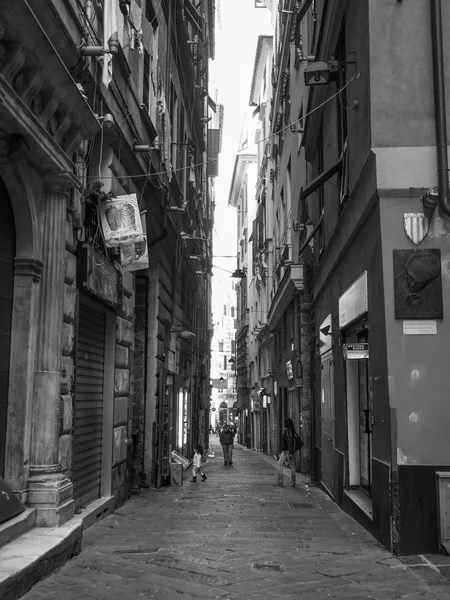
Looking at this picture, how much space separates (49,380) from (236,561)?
274cm

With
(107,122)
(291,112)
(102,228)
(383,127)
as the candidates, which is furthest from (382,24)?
(291,112)

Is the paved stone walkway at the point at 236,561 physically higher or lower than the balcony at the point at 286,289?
lower

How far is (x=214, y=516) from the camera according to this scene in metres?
10.6

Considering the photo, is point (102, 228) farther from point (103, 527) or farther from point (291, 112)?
point (291, 112)

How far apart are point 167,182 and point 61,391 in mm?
8425

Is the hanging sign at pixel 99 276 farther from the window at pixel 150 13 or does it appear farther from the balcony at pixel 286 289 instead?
the balcony at pixel 286 289

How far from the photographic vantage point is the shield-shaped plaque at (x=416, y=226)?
7.78m

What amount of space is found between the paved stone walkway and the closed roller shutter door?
0.62 meters

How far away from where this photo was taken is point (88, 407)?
9938 millimetres

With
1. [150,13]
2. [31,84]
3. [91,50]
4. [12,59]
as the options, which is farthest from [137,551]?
[150,13]

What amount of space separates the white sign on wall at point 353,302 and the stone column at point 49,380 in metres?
3.88

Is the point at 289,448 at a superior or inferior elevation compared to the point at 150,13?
inferior

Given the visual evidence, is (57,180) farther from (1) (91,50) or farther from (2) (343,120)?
(2) (343,120)

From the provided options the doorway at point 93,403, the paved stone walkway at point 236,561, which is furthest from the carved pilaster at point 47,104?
the paved stone walkway at point 236,561
